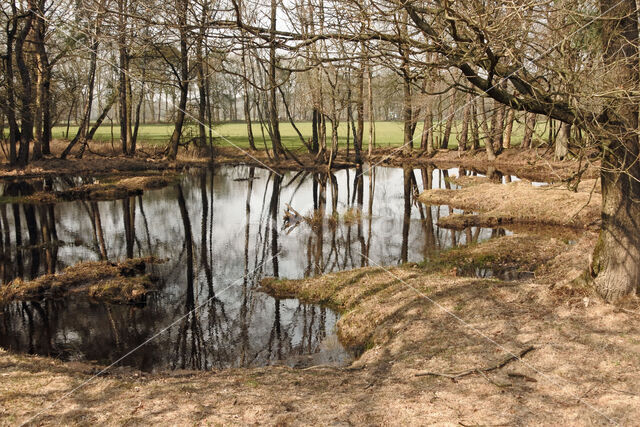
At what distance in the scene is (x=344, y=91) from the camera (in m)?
35.2

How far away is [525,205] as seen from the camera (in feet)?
63.8

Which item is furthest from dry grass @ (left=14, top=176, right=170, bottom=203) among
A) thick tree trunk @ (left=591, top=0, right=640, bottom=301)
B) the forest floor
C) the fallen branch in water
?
thick tree trunk @ (left=591, top=0, right=640, bottom=301)

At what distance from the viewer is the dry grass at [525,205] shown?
17875 millimetres

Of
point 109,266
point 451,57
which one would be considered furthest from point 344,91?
point 451,57

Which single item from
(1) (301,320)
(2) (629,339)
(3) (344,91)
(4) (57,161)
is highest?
(3) (344,91)

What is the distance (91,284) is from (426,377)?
8367 millimetres

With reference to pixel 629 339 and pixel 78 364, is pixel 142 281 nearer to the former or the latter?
pixel 78 364

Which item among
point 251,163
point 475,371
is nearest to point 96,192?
point 251,163

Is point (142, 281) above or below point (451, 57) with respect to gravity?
below

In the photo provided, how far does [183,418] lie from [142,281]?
713 centimetres

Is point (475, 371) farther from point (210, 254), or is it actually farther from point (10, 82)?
point (10, 82)

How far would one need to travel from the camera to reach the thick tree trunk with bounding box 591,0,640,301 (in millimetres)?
7543

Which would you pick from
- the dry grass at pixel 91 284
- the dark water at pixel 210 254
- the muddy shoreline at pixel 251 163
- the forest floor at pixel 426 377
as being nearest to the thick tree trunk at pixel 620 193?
the forest floor at pixel 426 377

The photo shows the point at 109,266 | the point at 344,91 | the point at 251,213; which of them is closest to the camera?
the point at 109,266
